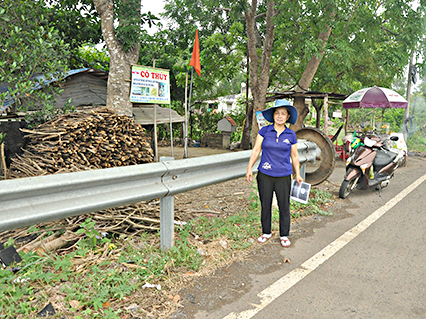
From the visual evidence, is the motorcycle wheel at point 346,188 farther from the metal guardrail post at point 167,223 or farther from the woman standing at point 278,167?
the metal guardrail post at point 167,223

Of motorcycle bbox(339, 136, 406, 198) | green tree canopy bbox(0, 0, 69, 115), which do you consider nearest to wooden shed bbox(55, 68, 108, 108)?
green tree canopy bbox(0, 0, 69, 115)

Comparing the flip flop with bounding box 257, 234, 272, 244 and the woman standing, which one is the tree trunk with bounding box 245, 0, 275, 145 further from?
the flip flop with bounding box 257, 234, 272, 244

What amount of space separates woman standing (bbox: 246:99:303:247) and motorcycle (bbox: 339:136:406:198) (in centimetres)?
270

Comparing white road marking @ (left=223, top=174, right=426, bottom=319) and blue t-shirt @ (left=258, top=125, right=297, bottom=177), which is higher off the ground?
blue t-shirt @ (left=258, top=125, right=297, bottom=177)

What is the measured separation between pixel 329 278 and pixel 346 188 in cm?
350

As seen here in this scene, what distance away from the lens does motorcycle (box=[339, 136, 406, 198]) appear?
6.52 m

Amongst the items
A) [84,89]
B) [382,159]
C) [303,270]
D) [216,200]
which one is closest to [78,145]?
[216,200]

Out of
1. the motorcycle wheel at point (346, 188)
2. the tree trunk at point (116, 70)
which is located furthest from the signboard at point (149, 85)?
the motorcycle wheel at point (346, 188)

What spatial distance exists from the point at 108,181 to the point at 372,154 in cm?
563

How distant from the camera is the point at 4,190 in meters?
2.39

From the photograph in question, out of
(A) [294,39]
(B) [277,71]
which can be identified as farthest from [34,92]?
(B) [277,71]

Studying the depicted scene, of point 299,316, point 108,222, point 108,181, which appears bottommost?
point 299,316

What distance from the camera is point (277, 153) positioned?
409cm

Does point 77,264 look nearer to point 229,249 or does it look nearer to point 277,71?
point 229,249
